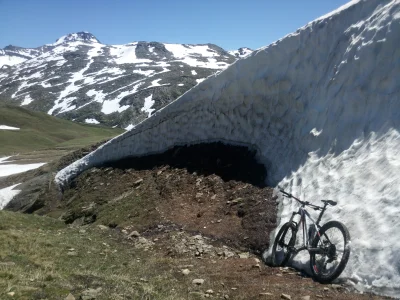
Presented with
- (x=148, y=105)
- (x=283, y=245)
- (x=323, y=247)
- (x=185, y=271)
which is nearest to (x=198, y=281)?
(x=185, y=271)

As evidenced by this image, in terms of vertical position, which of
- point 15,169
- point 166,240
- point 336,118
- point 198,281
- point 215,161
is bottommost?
point 198,281

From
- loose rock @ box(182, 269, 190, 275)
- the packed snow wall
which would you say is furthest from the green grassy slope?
loose rock @ box(182, 269, 190, 275)

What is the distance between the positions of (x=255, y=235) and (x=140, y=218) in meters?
5.72

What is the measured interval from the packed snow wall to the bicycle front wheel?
29 centimetres

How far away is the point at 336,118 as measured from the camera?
12719 millimetres

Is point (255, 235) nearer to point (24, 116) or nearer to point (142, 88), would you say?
point (24, 116)

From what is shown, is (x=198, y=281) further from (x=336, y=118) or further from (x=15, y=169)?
(x=15, y=169)

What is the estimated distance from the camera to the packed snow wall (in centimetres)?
905

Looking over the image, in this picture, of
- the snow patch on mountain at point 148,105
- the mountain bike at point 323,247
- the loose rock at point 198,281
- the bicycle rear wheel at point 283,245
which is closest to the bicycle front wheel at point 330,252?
the mountain bike at point 323,247

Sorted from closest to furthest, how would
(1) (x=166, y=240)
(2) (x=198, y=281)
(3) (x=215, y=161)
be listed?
(2) (x=198, y=281), (1) (x=166, y=240), (3) (x=215, y=161)

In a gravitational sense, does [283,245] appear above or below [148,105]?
below

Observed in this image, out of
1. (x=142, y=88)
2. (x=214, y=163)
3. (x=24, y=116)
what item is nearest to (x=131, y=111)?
(x=142, y=88)

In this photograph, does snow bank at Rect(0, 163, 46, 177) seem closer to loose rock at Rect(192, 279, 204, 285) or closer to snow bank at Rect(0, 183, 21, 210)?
snow bank at Rect(0, 183, 21, 210)

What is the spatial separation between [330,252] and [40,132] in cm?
13051
